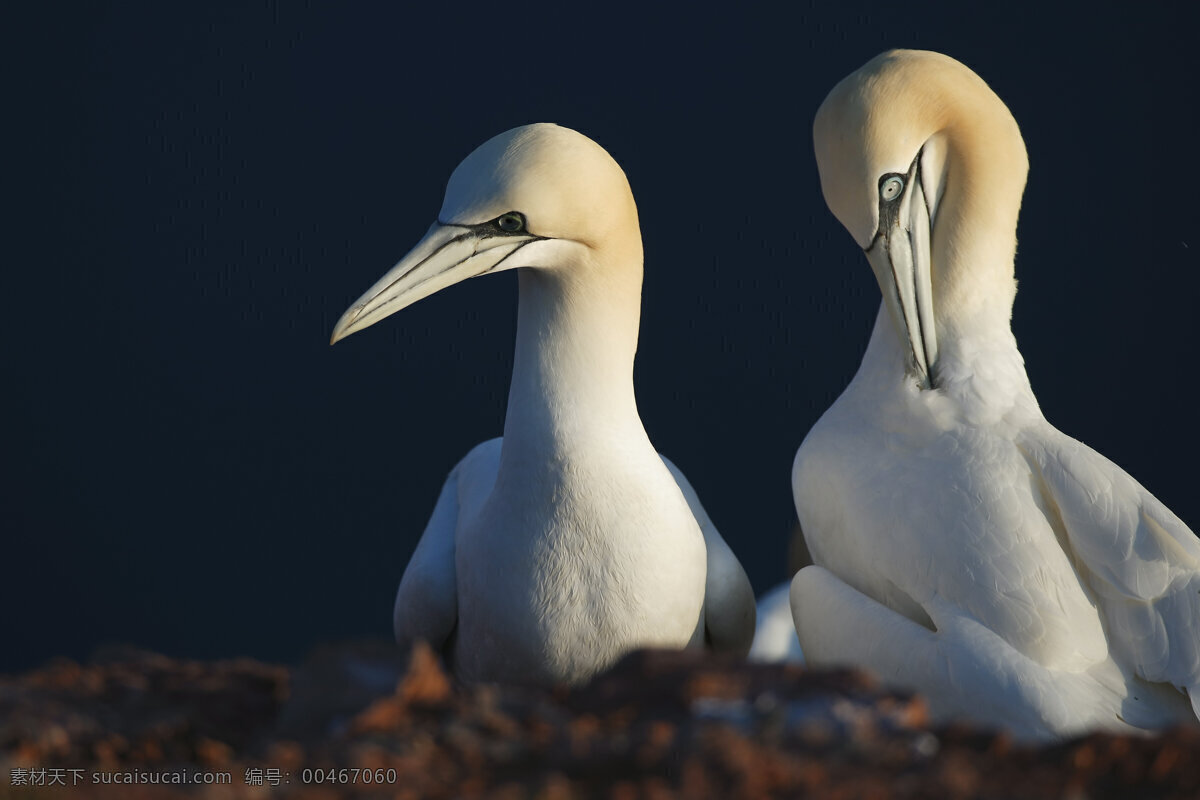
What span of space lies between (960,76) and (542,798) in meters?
1.87

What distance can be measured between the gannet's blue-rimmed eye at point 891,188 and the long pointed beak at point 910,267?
21 millimetres

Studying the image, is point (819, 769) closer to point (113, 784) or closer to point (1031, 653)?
point (113, 784)

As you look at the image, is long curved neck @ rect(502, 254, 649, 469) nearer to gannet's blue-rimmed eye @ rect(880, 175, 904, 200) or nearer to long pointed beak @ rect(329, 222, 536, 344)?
long pointed beak @ rect(329, 222, 536, 344)

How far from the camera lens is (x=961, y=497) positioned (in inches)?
90.0

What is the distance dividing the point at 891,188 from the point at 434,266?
84 cm

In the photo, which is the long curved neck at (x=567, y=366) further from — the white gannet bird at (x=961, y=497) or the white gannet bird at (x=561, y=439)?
the white gannet bird at (x=961, y=497)

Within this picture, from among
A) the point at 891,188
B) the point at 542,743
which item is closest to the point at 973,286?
the point at 891,188

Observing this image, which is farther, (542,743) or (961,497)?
(961,497)

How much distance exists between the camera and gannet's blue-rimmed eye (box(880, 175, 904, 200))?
231 cm

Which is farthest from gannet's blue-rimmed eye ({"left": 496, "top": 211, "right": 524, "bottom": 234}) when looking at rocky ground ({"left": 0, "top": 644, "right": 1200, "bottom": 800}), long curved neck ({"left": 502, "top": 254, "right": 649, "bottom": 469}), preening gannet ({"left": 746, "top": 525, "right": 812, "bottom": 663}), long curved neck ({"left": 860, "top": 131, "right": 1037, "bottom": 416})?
preening gannet ({"left": 746, "top": 525, "right": 812, "bottom": 663})

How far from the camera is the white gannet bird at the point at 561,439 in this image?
6.89 feet

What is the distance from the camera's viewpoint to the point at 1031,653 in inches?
83.9

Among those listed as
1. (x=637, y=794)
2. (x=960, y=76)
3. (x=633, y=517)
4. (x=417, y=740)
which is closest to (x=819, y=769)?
(x=637, y=794)

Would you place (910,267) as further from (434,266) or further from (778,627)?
(778,627)
